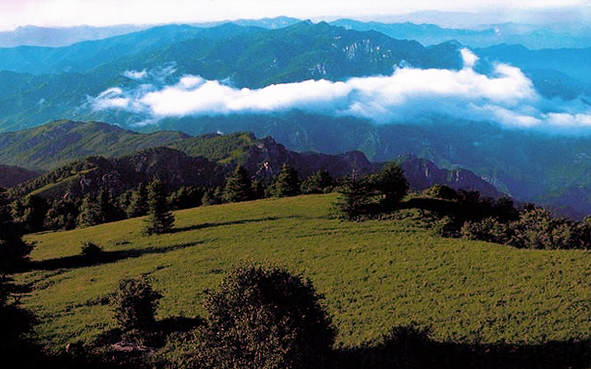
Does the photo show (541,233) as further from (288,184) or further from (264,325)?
(288,184)

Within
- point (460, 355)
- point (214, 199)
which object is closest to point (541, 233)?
point (460, 355)

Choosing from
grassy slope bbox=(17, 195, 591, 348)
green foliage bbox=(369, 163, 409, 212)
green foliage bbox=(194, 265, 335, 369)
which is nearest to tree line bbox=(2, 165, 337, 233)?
green foliage bbox=(369, 163, 409, 212)

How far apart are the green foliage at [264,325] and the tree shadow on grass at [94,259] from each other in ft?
128

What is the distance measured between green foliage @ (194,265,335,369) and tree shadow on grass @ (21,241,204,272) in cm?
3903

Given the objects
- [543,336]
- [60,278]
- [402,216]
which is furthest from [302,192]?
[543,336]

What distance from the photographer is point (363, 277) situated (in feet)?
147

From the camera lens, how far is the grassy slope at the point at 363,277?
1329 inches

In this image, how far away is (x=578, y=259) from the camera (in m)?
45.8

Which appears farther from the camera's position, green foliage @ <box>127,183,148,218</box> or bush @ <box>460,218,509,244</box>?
green foliage @ <box>127,183,148,218</box>

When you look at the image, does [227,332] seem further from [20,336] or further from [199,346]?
[20,336]

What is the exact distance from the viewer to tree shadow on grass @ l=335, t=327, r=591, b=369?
2705cm

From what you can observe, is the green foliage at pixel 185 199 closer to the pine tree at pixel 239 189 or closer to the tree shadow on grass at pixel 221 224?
the pine tree at pixel 239 189

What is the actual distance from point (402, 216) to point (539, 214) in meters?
20.8

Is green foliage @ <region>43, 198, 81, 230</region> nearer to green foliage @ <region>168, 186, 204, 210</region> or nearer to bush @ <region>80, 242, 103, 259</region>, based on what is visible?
green foliage @ <region>168, 186, 204, 210</region>
